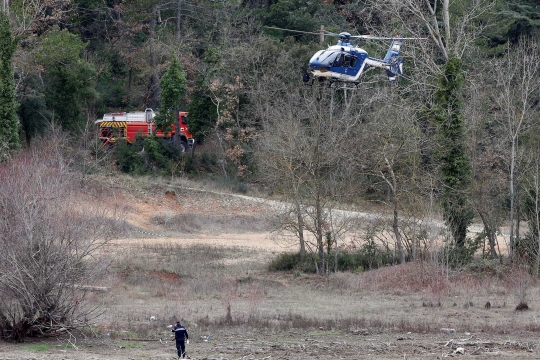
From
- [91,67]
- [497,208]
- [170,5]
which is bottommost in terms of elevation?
[497,208]

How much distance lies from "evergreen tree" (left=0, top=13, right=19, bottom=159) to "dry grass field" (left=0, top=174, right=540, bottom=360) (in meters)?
7.97

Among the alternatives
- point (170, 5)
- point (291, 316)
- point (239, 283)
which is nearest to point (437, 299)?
point (291, 316)

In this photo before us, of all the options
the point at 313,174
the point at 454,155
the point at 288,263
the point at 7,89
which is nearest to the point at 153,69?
the point at 7,89

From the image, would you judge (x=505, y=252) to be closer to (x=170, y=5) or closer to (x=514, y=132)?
(x=514, y=132)

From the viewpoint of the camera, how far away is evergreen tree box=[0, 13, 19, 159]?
43969 mm

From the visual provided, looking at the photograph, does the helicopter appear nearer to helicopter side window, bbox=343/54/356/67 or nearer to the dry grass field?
helicopter side window, bbox=343/54/356/67

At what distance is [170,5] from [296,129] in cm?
3349

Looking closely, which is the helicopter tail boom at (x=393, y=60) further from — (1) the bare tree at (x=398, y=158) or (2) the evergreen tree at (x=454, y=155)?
(2) the evergreen tree at (x=454, y=155)

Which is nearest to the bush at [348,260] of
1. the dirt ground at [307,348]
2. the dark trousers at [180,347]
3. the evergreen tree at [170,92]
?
the dirt ground at [307,348]

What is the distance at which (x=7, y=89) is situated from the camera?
45.2 meters

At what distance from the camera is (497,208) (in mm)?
36312

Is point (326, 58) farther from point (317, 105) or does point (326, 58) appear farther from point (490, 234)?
point (317, 105)

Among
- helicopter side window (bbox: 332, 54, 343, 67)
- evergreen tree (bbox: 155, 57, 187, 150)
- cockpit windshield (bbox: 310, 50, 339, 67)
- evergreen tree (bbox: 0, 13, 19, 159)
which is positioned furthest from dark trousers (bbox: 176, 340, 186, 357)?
evergreen tree (bbox: 155, 57, 187, 150)

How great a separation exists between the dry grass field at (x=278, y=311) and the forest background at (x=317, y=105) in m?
2.25
